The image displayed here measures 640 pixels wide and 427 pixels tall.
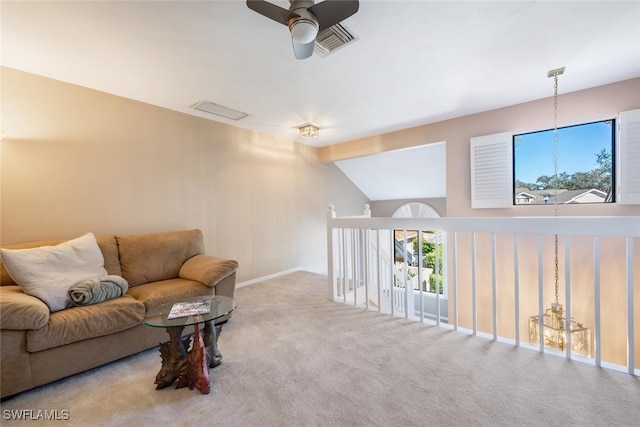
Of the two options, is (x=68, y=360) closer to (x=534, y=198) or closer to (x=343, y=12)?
(x=343, y=12)

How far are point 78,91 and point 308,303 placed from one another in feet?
10.5

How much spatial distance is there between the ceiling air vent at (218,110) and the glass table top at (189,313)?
226 centimetres

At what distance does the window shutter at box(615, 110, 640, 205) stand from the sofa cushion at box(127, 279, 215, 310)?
420cm

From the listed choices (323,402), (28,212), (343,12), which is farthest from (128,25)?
(323,402)

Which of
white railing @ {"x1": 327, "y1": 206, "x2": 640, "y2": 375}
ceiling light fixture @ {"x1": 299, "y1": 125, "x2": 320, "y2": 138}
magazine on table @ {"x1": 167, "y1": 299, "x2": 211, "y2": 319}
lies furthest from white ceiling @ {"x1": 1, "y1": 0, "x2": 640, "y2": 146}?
magazine on table @ {"x1": 167, "y1": 299, "x2": 211, "y2": 319}

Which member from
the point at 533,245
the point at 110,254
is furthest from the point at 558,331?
the point at 110,254

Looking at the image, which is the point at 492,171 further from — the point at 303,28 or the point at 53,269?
the point at 53,269

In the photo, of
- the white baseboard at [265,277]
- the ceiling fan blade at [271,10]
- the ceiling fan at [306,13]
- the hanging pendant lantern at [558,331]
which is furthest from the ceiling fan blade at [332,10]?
the white baseboard at [265,277]

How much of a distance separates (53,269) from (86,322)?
53 cm

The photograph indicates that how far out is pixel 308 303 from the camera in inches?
120

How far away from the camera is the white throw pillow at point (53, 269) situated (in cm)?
178

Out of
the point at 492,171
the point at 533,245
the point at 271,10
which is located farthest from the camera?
the point at 492,171

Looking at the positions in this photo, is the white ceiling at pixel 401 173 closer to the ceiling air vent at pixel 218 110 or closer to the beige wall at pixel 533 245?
the beige wall at pixel 533 245

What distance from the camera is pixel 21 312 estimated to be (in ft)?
5.03
